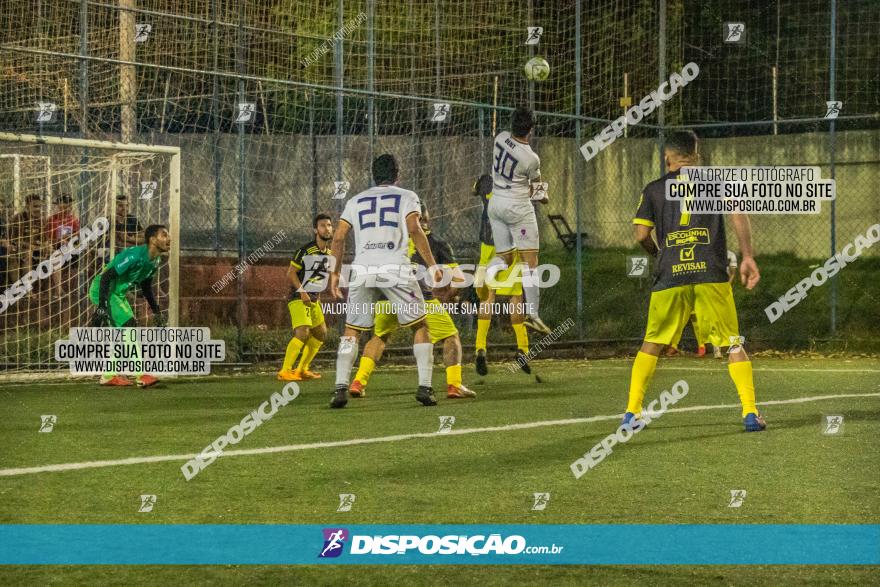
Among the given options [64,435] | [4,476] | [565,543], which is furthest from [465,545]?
[64,435]

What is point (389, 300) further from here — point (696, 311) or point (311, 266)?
point (311, 266)

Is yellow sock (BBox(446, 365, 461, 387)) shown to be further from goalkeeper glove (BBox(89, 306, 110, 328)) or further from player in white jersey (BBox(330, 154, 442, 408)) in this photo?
goalkeeper glove (BBox(89, 306, 110, 328))

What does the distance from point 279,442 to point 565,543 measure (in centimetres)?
376

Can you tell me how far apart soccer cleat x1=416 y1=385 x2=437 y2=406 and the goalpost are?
434 cm

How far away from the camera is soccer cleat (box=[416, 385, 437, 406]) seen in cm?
1124

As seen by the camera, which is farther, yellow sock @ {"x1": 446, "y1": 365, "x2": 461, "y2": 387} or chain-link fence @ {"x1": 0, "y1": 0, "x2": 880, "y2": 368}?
chain-link fence @ {"x1": 0, "y1": 0, "x2": 880, "y2": 368}

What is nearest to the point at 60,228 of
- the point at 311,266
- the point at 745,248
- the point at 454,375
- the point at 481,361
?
the point at 311,266

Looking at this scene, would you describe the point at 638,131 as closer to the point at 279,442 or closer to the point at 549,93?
the point at 549,93

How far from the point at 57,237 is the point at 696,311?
9.51m

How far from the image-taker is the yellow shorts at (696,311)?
29.7ft

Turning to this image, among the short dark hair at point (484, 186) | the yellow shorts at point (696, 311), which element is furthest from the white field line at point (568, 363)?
the yellow shorts at point (696, 311)

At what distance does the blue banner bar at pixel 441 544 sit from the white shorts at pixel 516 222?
799 centimetres

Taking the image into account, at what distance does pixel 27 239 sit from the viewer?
15.6 metres

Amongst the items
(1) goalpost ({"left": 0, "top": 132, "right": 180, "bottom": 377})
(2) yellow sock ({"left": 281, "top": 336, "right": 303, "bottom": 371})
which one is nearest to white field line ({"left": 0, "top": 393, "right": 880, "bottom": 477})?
(2) yellow sock ({"left": 281, "top": 336, "right": 303, "bottom": 371})
